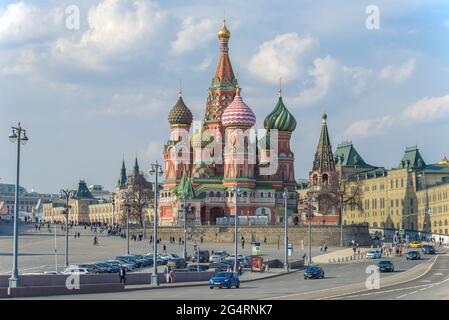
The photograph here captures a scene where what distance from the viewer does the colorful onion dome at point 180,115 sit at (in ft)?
480

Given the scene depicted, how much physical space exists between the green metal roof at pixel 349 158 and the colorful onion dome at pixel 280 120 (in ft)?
156

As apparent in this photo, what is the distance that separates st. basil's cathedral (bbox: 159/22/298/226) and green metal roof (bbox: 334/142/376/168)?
4762 centimetres

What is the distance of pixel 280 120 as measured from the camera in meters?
144

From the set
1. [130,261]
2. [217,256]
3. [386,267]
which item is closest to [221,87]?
[217,256]

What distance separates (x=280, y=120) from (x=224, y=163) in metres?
13.2

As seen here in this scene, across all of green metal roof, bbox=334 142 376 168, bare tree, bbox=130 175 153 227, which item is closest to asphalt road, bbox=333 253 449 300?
bare tree, bbox=130 175 153 227

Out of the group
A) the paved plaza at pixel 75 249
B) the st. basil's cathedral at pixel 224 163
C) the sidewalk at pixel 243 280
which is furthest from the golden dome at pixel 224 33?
the sidewalk at pixel 243 280

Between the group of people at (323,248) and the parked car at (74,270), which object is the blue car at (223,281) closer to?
the parked car at (74,270)

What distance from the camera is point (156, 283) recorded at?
2100 inches

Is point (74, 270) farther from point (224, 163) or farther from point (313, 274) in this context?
point (224, 163)

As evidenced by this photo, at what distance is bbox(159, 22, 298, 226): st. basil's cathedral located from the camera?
134 m

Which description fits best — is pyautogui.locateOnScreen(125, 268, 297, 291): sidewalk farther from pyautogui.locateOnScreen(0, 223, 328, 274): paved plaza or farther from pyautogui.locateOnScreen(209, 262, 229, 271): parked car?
pyautogui.locateOnScreen(0, 223, 328, 274): paved plaza
